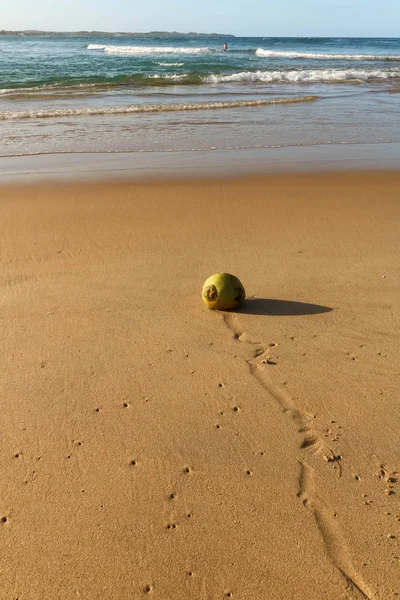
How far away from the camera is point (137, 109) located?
13219 millimetres

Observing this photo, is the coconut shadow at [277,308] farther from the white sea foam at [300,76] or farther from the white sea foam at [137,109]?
the white sea foam at [300,76]

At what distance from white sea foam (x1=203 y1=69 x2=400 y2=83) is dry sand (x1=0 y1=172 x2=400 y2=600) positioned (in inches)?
684

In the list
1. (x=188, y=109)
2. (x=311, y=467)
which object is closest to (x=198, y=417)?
(x=311, y=467)

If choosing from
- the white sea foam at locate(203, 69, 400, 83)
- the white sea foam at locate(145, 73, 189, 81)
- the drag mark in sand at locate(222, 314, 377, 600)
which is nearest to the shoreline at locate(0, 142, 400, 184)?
the drag mark in sand at locate(222, 314, 377, 600)

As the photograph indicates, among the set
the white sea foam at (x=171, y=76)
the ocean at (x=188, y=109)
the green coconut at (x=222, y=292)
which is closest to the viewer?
the green coconut at (x=222, y=292)

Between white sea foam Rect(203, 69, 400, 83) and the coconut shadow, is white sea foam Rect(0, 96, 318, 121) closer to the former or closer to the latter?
white sea foam Rect(203, 69, 400, 83)

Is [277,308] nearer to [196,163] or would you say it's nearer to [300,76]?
[196,163]

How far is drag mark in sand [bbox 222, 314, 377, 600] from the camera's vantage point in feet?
6.89

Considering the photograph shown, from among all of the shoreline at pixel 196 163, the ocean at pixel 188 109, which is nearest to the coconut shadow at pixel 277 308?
the shoreline at pixel 196 163

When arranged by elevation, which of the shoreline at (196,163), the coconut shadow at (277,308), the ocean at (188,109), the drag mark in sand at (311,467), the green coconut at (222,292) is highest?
the green coconut at (222,292)

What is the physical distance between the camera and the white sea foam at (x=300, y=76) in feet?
68.9

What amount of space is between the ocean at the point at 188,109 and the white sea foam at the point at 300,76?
1.7 inches

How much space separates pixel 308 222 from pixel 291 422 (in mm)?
3350

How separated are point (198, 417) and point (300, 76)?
21456mm
